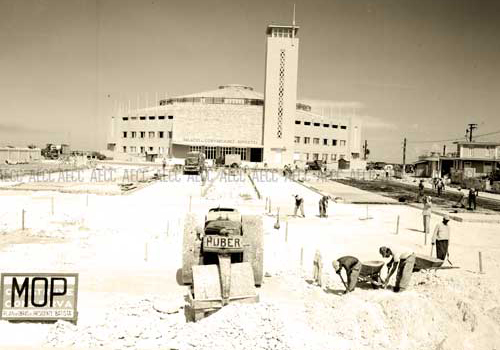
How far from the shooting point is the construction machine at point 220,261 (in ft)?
27.9

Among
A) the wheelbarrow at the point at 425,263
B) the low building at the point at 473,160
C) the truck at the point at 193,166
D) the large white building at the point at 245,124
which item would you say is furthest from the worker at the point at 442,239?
the large white building at the point at 245,124

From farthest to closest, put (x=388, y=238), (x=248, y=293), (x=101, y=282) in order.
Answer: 1. (x=388, y=238)
2. (x=101, y=282)
3. (x=248, y=293)

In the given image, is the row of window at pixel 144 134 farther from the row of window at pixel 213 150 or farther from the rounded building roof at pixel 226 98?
the rounded building roof at pixel 226 98

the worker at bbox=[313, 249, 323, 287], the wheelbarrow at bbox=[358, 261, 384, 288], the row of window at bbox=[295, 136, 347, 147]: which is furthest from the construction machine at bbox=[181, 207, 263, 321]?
the row of window at bbox=[295, 136, 347, 147]

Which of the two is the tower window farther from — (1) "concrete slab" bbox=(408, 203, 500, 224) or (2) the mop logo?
(2) the mop logo

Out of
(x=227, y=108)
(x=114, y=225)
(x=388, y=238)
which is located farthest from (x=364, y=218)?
(x=227, y=108)

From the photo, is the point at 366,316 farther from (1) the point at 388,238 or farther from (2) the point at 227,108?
(2) the point at 227,108

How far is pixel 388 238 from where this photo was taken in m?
17.5

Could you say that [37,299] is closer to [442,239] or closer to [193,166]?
[442,239]

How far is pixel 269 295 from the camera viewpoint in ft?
32.4

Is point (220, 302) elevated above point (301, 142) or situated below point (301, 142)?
below

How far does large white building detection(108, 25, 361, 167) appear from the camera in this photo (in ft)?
274

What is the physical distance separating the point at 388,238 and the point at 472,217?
8949mm

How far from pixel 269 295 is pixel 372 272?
2466mm
